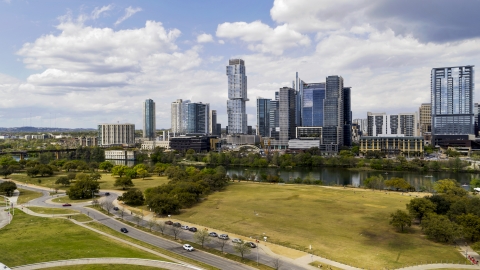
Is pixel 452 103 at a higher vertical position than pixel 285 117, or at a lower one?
higher

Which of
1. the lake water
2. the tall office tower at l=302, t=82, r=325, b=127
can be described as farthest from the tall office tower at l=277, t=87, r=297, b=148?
the lake water

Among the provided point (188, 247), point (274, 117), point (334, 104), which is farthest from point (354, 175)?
point (274, 117)

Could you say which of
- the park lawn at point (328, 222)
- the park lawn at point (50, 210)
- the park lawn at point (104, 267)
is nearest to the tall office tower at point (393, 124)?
the park lawn at point (328, 222)

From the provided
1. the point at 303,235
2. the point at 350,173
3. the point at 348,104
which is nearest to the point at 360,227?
the point at 303,235

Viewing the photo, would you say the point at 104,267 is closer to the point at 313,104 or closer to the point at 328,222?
the point at 328,222

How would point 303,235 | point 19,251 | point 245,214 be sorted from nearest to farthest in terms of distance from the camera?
point 19,251
point 303,235
point 245,214

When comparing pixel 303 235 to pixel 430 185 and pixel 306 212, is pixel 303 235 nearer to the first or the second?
pixel 306 212
